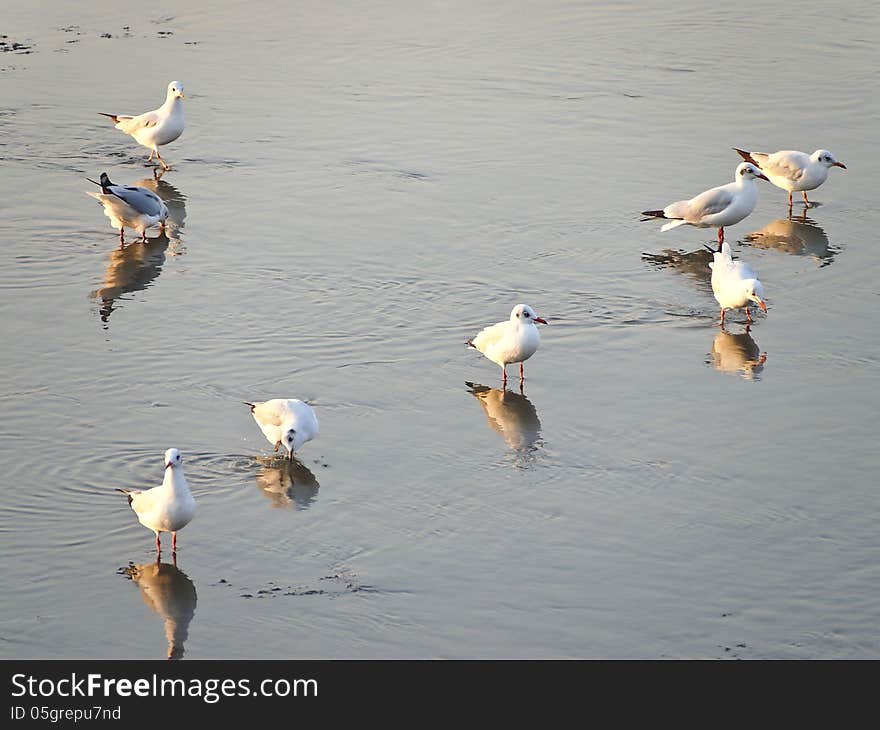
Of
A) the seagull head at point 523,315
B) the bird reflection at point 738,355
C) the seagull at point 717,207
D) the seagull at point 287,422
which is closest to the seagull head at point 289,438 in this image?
the seagull at point 287,422

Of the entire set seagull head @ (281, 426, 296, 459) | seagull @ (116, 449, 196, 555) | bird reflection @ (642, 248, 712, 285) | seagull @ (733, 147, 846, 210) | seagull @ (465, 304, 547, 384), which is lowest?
seagull @ (116, 449, 196, 555)

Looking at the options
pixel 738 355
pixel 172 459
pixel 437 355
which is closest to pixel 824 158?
pixel 738 355

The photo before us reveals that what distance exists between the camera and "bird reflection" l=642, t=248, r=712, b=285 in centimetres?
1388

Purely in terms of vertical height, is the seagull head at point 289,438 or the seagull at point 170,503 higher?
the seagull head at point 289,438

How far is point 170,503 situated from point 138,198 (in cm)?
600

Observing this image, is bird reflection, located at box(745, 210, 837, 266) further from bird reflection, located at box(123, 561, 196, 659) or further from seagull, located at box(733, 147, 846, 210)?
bird reflection, located at box(123, 561, 196, 659)

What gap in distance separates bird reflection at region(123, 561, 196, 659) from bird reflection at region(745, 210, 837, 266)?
740 cm

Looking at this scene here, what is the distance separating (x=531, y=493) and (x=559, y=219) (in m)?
5.46

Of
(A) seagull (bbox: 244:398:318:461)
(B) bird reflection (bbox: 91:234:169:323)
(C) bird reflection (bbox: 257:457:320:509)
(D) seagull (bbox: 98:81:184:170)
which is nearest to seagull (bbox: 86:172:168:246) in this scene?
(B) bird reflection (bbox: 91:234:169:323)

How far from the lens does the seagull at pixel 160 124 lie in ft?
53.3

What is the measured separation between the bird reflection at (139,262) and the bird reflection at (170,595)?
413 cm

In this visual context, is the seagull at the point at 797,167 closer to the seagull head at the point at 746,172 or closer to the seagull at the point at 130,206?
the seagull head at the point at 746,172

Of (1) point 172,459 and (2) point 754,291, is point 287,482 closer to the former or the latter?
(1) point 172,459
